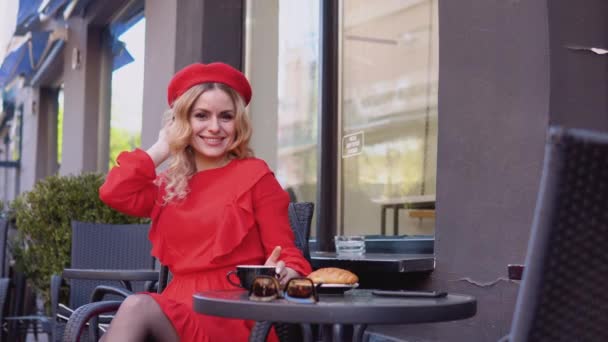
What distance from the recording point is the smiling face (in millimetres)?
2785

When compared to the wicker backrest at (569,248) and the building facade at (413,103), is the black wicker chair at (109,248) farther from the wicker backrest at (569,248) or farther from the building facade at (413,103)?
the wicker backrest at (569,248)

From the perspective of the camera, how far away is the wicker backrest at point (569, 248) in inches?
47.4

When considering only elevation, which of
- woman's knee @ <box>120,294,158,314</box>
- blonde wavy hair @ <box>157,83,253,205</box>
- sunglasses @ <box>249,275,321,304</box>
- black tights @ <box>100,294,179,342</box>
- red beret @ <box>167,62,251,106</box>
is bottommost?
black tights @ <box>100,294,179,342</box>

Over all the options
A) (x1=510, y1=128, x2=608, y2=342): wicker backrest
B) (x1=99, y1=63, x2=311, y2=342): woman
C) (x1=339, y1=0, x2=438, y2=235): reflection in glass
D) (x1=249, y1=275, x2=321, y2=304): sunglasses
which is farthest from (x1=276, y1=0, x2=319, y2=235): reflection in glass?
(x1=510, y1=128, x2=608, y2=342): wicker backrest

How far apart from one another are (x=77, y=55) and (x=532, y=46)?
6.97 m

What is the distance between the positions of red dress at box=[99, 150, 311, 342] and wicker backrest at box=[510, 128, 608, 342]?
4.41 ft

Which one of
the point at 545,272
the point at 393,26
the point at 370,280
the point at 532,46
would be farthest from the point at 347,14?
the point at 545,272

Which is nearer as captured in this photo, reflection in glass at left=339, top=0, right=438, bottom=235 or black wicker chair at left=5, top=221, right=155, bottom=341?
reflection in glass at left=339, top=0, right=438, bottom=235

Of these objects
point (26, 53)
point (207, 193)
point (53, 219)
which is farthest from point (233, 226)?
point (26, 53)

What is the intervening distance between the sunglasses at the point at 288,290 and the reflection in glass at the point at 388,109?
2113mm

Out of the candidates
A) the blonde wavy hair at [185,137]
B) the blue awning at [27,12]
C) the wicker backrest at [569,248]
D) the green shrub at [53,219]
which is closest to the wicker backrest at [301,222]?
the blonde wavy hair at [185,137]

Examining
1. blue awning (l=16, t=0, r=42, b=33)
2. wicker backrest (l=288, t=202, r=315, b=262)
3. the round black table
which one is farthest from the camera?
blue awning (l=16, t=0, r=42, b=33)

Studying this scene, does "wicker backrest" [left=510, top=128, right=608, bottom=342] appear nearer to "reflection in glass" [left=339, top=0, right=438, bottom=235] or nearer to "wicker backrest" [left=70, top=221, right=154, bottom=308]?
"reflection in glass" [left=339, top=0, right=438, bottom=235]

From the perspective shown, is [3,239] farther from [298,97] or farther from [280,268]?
[280,268]
